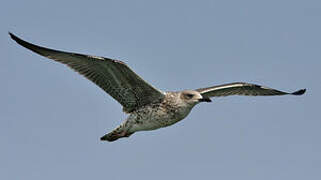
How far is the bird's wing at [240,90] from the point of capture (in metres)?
18.1

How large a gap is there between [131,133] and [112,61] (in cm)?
228

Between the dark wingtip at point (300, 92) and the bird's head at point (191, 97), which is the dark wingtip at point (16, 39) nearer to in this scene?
the bird's head at point (191, 97)

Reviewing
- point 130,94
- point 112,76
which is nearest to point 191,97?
point 130,94

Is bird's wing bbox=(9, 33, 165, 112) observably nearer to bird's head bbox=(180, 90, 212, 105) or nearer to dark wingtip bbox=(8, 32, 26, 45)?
dark wingtip bbox=(8, 32, 26, 45)

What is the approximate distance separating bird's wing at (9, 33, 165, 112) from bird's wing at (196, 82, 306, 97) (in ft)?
6.27

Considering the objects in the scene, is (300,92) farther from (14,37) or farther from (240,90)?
(14,37)

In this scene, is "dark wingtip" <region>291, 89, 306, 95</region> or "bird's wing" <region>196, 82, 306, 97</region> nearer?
"bird's wing" <region>196, 82, 306, 97</region>

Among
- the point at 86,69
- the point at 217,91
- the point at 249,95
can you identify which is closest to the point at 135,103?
the point at 86,69

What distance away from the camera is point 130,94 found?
1664 centimetres

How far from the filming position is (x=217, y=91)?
730 inches

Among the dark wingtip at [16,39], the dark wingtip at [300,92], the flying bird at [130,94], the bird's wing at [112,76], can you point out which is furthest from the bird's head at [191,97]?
the dark wingtip at [16,39]

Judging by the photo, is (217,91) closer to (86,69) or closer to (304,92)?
(304,92)

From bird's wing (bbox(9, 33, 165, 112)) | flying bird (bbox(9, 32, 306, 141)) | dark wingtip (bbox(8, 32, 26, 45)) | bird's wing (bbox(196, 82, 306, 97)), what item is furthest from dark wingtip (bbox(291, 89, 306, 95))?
dark wingtip (bbox(8, 32, 26, 45))

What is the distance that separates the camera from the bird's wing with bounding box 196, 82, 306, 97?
18109 millimetres
